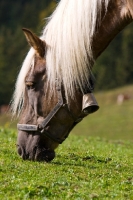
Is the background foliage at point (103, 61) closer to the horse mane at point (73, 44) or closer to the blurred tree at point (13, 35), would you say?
the blurred tree at point (13, 35)

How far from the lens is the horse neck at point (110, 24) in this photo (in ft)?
19.0

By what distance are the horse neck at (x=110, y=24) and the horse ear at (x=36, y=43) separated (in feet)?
2.15

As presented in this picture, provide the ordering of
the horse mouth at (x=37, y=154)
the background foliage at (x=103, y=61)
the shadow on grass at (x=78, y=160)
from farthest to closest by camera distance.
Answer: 1. the background foliage at (x=103, y=61)
2. the shadow on grass at (x=78, y=160)
3. the horse mouth at (x=37, y=154)

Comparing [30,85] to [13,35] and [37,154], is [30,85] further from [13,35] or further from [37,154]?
[13,35]

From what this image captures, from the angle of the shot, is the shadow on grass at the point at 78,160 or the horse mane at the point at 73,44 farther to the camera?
the shadow on grass at the point at 78,160

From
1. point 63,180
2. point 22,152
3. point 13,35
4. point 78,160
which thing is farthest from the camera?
point 13,35

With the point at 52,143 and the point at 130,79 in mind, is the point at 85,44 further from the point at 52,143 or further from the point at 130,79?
the point at 130,79

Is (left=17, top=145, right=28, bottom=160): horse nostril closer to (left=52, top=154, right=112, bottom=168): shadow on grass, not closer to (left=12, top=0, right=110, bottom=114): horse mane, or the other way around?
(left=52, top=154, right=112, bottom=168): shadow on grass

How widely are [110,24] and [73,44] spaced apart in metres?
0.57

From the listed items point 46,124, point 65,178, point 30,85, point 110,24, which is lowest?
point 65,178

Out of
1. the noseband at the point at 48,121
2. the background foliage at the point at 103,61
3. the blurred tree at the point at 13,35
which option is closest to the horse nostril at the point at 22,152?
the noseband at the point at 48,121

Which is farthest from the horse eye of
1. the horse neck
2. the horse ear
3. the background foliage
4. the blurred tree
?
the background foliage

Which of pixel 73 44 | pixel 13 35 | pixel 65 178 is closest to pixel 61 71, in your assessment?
pixel 73 44

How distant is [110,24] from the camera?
5840mm
